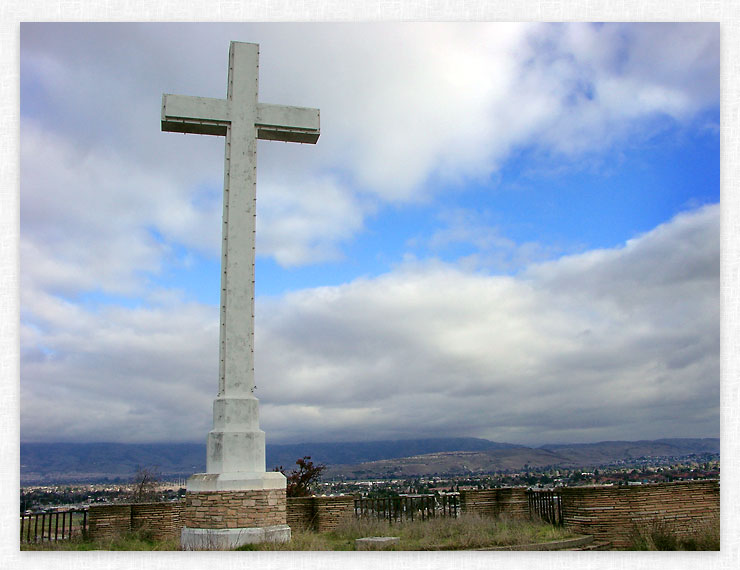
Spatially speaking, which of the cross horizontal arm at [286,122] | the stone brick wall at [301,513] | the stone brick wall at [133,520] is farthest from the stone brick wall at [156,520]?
the cross horizontal arm at [286,122]

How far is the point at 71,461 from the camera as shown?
59.1m

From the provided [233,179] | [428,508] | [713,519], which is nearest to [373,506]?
[428,508]

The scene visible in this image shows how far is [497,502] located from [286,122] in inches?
343

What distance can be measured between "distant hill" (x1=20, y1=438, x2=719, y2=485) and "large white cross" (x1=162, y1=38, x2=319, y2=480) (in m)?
1.02

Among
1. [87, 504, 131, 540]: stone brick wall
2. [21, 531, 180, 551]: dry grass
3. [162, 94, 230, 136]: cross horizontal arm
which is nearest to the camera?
[21, 531, 180, 551]: dry grass

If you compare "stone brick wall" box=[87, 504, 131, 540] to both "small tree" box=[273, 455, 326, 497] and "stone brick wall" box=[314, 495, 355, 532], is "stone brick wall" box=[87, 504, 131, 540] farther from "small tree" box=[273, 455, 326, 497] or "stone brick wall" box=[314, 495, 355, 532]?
"small tree" box=[273, 455, 326, 497]

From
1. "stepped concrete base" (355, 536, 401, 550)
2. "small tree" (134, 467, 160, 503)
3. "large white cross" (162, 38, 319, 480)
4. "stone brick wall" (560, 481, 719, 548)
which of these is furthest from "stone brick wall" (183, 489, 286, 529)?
"small tree" (134, 467, 160, 503)

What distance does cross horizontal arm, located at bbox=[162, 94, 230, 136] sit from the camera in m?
11.5

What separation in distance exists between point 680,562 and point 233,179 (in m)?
9.03

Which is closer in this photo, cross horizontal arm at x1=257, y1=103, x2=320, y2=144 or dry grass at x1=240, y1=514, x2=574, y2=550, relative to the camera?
dry grass at x1=240, y1=514, x2=574, y2=550

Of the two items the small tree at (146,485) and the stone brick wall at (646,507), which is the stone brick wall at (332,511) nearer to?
the stone brick wall at (646,507)

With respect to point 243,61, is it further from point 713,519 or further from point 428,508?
point 713,519

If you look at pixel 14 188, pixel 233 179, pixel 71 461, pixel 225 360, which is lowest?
pixel 71 461

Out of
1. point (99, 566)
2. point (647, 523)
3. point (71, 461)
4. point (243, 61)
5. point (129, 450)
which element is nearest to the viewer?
point (99, 566)
